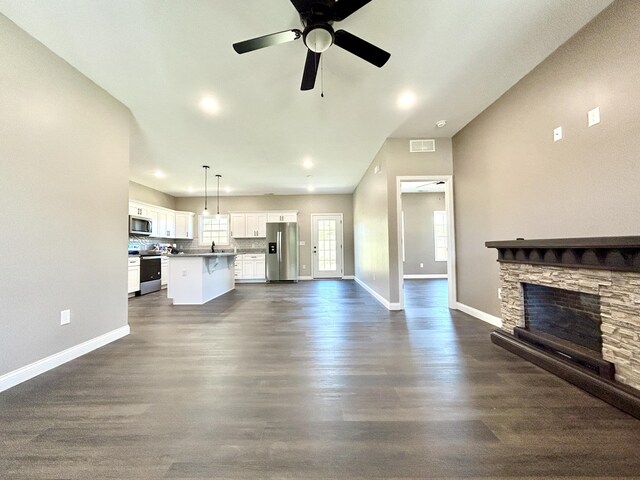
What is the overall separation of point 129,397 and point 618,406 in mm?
3043

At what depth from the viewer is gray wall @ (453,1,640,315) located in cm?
180

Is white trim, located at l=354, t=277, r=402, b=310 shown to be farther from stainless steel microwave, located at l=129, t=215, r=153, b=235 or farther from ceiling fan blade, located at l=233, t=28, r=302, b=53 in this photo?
stainless steel microwave, located at l=129, t=215, r=153, b=235

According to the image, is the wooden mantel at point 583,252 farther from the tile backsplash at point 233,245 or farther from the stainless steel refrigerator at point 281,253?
the tile backsplash at point 233,245

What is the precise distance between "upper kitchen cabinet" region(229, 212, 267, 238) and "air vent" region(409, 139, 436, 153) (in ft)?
17.0

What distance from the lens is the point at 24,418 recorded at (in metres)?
1.50

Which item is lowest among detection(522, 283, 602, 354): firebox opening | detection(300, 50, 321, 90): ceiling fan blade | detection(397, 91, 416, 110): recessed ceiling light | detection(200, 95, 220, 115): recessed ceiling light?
detection(522, 283, 602, 354): firebox opening

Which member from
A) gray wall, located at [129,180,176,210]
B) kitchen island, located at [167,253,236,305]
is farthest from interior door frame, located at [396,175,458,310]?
gray wall, located at [129,180,176,210]

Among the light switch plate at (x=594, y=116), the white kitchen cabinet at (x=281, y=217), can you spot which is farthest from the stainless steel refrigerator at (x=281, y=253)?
the light switch plate at (x=594, y=116)

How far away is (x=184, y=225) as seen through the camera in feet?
25.3

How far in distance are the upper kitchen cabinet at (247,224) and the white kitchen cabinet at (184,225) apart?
1.24 meters

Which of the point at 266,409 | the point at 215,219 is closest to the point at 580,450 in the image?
the point at 266,409

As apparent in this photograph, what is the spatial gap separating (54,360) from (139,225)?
427 centimetres

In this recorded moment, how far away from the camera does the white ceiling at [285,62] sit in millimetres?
1837

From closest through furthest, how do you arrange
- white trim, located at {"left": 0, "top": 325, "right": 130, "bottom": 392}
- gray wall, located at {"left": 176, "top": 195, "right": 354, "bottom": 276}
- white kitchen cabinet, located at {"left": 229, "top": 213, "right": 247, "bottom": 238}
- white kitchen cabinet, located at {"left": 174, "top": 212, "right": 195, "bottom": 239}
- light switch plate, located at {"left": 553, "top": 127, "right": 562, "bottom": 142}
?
white trim, located at {"left": 0, "top": 325, "right": 130, "bottom": 392}, light switch plate, located at {"left": 553, "top": 127, "right": 562, "bottom": 142}, white kitchen cabinet, located at {"left": 174, "top": 212, "right": 195, "bottom": 239}, white kitchen cabinet, located at {"left": 229, "top": 213, "right": 247, "bottom": 238}, gray wall, located at {"left": 176, "top": 195, "right": 354, "bottom": 276}
